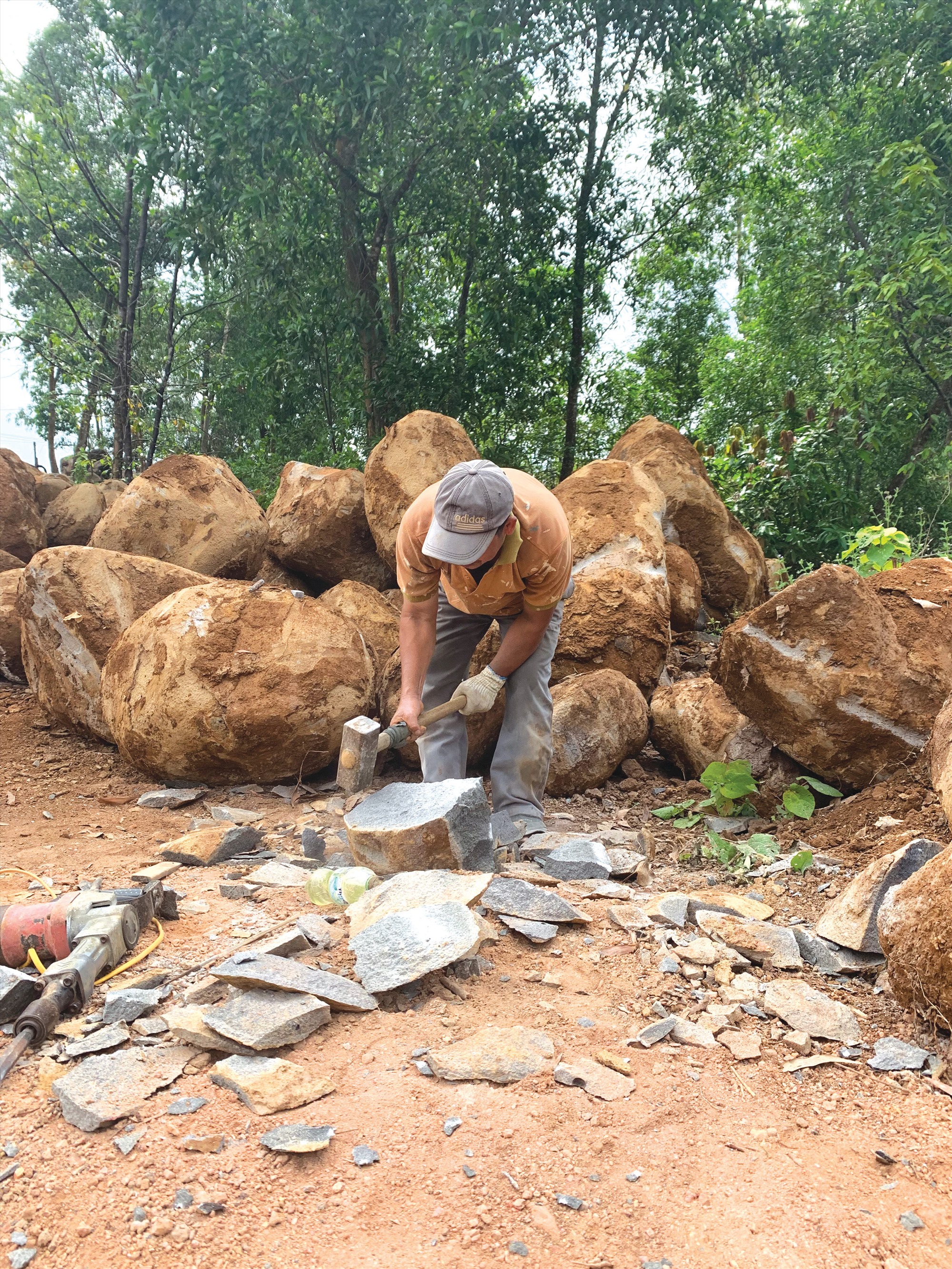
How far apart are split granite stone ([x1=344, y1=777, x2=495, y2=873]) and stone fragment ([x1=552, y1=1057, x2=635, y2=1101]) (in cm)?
98

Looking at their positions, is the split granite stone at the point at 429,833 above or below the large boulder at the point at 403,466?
below

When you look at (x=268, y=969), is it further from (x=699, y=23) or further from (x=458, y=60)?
(x=699, y=23)

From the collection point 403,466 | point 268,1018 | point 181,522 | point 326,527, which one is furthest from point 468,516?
point 181,522

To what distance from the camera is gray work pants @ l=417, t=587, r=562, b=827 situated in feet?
12.4

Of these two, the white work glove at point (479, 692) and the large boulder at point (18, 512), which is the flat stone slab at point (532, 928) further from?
the large boulder at point (18, 512)

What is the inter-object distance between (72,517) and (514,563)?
4.86m

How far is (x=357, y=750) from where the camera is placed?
3.14 metres

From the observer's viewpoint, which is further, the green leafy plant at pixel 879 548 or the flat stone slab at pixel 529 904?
the green leafy plant at pixel 879 548

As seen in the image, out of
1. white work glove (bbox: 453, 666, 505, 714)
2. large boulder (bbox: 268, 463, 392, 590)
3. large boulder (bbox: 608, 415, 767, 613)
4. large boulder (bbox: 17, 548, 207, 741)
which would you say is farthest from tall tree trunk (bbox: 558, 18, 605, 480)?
white work glove (bbox: 453, 666, 505, 714)

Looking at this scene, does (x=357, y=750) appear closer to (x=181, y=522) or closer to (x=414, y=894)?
(x=414, y=894)

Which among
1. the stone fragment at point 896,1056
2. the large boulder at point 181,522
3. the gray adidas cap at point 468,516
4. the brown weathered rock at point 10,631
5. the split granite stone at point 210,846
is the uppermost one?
the large boulder at point 181,522

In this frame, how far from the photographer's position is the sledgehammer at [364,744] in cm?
313

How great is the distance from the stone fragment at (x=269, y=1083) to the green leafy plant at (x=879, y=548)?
477cm

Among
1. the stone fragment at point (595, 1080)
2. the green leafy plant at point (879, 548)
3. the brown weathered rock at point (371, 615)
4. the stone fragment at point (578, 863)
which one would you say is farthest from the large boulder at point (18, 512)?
the stone fragment at point (595, 1080)
